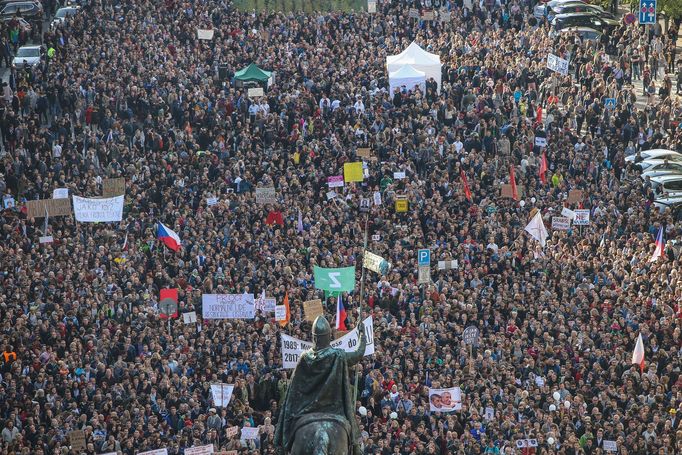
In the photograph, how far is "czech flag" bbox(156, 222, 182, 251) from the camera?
40.6 meters

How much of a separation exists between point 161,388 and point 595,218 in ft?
45.6

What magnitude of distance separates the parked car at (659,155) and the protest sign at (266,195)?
33.3ft

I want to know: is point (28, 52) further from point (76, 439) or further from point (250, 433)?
point (250, 433)

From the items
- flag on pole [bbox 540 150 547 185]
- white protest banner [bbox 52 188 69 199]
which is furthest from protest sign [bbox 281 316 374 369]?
flag on pole [bbox 540 150 547 185]

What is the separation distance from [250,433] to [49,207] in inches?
480

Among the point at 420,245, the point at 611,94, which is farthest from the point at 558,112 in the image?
the point at 420,245

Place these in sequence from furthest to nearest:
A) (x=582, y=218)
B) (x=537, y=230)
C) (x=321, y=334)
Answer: (x=582, y=218)
(x=537, y=230)
(x=321, y=334)

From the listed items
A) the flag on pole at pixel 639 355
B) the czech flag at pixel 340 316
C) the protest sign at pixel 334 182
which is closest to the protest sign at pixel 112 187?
the protest sign at pixel 334 182

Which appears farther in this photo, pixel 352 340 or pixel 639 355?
pixel 639 355

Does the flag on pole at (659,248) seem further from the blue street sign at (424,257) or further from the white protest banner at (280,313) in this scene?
the white protest banner at (280,313)

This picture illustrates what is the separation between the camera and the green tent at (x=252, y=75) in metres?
52.0

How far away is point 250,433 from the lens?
32.7m

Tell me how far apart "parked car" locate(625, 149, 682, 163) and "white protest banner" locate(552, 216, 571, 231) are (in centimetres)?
Answer: 566

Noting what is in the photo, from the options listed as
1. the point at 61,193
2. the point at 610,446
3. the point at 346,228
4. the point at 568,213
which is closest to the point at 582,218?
the point at 568,213
